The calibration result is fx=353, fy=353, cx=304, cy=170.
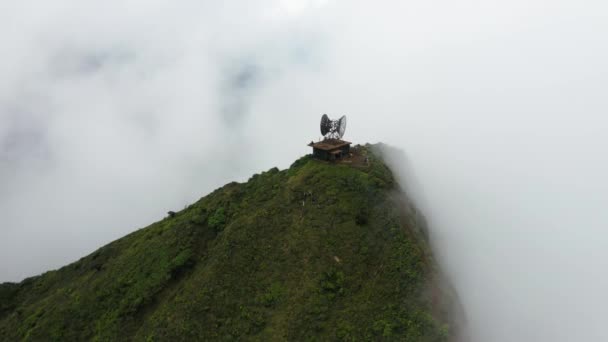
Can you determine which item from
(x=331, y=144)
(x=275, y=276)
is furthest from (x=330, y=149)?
(x=275, y=276)

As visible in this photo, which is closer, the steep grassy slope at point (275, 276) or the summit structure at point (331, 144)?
the steep grassy slope at point (275, 276)

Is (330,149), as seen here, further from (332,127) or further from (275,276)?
(275,276)

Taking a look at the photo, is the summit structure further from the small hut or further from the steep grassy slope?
the steep grassy slope

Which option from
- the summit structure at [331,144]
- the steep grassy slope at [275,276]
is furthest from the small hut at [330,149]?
the steep grassy slope at [275,276]

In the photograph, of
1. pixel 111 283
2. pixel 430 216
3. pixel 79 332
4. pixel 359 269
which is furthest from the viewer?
pixel 430 216

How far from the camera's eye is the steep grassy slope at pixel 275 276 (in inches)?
1688

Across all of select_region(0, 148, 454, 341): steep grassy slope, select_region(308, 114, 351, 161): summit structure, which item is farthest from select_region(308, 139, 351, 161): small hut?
select_region(0, 148, 454, 341): steep grassy slope

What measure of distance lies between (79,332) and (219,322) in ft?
77.3

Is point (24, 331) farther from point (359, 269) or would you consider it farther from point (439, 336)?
point (439, 336)

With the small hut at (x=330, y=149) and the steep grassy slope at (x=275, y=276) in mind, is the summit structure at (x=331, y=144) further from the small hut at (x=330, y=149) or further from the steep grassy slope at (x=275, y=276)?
the steep grassy slope at (x=275, y=276)

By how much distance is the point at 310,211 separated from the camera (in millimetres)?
54594

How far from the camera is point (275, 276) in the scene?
48.0 m

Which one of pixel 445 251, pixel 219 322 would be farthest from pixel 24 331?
pixel 445 251

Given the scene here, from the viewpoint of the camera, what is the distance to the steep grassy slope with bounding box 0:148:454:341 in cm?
4288
